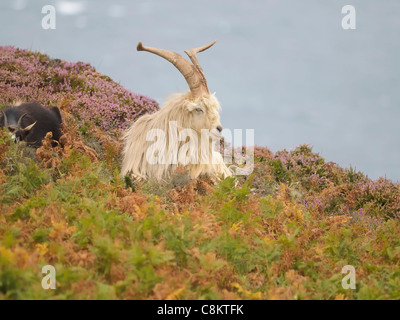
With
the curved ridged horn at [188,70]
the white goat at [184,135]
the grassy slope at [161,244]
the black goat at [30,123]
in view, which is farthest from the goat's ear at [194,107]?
the black goat at [30,123]

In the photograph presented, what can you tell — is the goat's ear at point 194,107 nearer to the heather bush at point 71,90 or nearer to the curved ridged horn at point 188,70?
the curved ridged horn at point 188,70

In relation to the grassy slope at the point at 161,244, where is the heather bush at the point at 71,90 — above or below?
above

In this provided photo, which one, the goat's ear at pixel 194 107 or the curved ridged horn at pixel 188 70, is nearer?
the goat's ear at pixel 194 107

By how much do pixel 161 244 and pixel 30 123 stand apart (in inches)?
207

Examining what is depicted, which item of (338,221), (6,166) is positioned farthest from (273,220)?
(6,166)

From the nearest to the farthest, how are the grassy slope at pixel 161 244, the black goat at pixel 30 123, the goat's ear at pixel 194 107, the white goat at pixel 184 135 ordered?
1. the grassy slope at pixel 161 244
2. the black goat at pixel 30 123
3. the goat's ear at pixel 194 107
4. the white goat at pixel 184 135

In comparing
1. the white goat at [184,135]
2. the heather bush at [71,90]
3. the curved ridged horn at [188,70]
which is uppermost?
Answer: the heather bush at [71,90]

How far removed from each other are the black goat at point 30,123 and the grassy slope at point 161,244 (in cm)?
71

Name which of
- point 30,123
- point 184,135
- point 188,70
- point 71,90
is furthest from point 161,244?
point 71,90

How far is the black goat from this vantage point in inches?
311

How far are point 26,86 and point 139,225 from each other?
31.8 ft

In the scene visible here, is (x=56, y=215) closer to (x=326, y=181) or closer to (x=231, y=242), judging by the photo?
(x=231, y=242)

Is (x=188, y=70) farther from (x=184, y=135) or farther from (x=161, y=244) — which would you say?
(x=161, y=244)

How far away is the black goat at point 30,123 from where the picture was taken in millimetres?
7910
